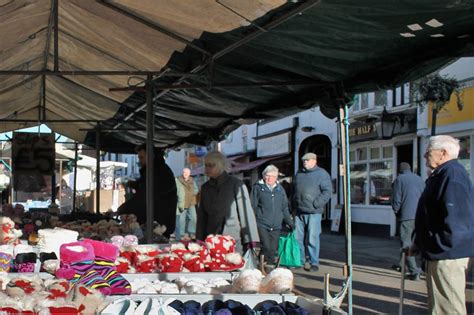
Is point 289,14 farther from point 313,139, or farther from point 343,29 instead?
point 313,139

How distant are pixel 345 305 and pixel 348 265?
1.83 meters

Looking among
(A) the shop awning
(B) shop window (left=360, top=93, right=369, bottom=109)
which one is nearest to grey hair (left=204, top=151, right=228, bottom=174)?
(B) shop window (left=360, top=93, right=369, bottom=109)

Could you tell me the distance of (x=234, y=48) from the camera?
5.57 metres

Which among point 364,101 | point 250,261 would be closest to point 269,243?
point 250,261

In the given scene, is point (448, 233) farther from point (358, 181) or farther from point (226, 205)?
point (358, 181)

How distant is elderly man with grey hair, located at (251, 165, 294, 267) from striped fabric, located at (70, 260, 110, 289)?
5.78 meters

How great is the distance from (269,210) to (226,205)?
382cm

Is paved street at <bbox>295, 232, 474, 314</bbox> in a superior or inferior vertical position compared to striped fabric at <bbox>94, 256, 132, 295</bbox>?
inferior

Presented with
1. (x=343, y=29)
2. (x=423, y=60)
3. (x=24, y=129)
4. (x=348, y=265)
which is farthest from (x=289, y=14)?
(x=24, y=129)

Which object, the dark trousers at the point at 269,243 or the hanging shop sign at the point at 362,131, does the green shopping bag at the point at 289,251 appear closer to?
the dark trousers at the point at 269,243

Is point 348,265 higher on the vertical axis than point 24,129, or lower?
lower

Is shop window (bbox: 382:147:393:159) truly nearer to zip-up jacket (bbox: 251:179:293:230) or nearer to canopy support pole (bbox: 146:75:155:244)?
zip-up jacket (bbox: 251:179:293:230)

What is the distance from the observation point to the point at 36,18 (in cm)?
655

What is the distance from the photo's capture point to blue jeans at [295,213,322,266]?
10.8 m
